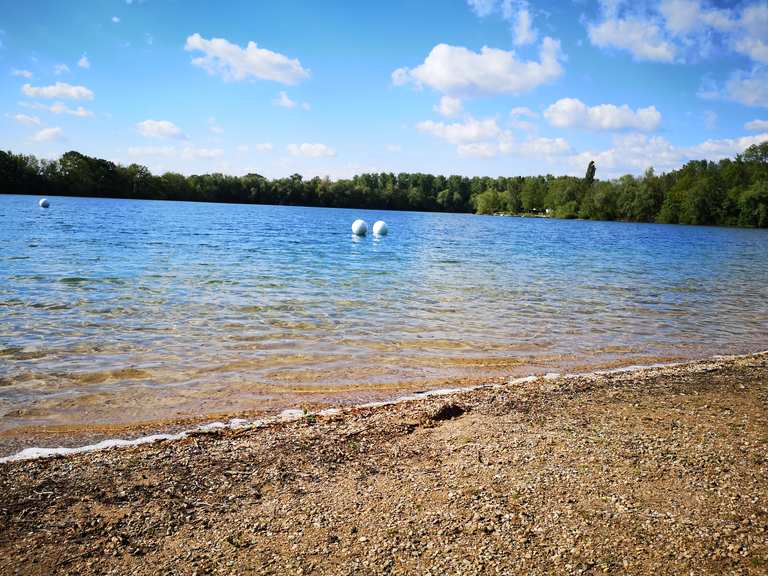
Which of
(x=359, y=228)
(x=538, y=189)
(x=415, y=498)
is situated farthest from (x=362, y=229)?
(x=538, y=189)

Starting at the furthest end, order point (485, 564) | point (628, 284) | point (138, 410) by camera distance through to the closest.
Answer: point (628, 284) → point (138, 410) → point (485, 564)

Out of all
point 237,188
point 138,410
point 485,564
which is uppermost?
point 237,188

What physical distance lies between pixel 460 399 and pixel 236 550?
4525 mm

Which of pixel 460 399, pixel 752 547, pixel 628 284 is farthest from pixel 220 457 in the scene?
pixel 628 284

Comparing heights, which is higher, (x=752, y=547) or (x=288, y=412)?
(x=752, y=547)

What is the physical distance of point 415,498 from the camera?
4.50 meters

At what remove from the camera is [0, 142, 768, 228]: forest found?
424 ft

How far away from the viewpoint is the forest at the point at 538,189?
129 metres

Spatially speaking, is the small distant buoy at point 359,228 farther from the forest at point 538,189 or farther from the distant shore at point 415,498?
the forest at point 538,189

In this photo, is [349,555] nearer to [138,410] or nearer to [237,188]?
[138,410]

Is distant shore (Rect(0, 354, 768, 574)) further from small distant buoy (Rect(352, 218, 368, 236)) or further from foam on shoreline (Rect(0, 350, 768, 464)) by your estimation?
small distant buoy (Rect(352, 218, 368, 236))

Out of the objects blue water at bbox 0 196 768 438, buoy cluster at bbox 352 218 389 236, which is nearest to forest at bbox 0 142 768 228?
buoy cluster at bbox 352 218 389 236

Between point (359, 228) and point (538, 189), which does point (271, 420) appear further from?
point (538, 189)

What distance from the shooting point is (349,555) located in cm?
370
